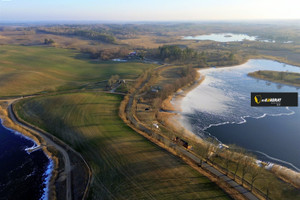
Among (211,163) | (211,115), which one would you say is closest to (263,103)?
(211,115)

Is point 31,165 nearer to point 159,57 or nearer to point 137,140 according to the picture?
point 137,140

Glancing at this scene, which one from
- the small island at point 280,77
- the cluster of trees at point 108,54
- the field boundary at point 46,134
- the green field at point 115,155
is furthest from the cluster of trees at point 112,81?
the small island at point 280,77

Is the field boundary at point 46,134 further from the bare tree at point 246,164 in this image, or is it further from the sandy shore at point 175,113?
the bare tree at point 246,164

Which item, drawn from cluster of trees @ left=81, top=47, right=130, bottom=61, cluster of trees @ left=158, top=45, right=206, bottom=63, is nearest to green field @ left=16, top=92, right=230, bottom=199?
cluster of trees @ left=81, top=47, right=130, bottom=61

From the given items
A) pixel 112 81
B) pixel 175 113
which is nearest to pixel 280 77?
pixel 175 113

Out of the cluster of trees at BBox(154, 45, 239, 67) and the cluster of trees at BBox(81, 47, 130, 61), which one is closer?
the cluster of trees at BBox(154, 45, 239, 67)

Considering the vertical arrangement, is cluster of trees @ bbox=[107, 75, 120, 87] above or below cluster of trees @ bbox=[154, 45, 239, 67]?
below

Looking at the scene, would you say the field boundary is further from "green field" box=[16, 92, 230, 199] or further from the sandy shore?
the sandy shore
